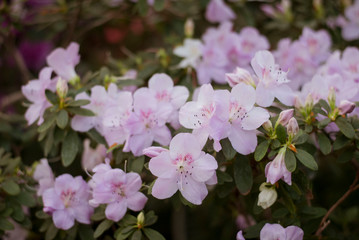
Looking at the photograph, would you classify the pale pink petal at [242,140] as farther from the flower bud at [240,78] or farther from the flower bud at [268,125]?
the flower bud at [240,78]

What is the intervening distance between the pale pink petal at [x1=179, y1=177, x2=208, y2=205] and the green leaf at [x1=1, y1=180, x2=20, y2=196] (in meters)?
0.57

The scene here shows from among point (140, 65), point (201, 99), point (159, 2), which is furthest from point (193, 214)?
point (201, 99)

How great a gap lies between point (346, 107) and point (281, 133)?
238mm

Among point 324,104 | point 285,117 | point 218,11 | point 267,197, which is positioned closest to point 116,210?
point 267,197

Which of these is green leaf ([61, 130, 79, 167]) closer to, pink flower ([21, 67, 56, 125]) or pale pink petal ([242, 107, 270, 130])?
pink flower ([21, 67, 56, 125])

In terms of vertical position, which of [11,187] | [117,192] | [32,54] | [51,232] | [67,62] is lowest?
[32,54]

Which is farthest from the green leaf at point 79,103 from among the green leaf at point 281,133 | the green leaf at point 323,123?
the green leaf at point 323,123

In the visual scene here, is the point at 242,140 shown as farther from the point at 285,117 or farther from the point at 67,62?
the point at 67,62

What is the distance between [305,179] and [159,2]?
1.02 meters

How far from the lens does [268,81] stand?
1.34m

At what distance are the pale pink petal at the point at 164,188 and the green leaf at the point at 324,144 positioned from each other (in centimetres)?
46

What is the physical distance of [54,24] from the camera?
2.31 m

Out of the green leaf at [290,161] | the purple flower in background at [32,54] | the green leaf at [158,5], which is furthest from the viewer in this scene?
the purple flower in background at [32,54]

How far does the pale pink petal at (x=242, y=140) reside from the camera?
124 cm
